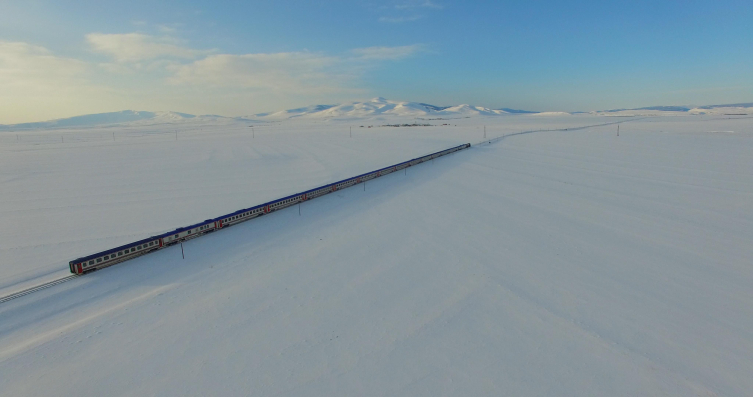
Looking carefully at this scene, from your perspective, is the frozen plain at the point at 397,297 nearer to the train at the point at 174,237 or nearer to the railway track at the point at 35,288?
the railway track at the point at 35,288

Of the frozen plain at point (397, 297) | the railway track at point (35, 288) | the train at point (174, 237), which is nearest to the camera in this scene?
the frozen plain at point (397, 297)

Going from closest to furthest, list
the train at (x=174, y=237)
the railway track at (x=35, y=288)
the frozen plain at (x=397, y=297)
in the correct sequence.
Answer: the frozen plain at (x=397, y=297), the railway track at (x=35, y=288), the train at (x=174, y=237)

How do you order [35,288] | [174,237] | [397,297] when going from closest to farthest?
[397,297] < [35,288] < [174,237]

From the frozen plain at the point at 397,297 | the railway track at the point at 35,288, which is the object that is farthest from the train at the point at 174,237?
the frozen plain at the point at 397,297

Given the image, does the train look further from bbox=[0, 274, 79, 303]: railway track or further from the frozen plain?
the frozen plain

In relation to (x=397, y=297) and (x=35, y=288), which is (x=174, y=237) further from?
(x=397, y=297)

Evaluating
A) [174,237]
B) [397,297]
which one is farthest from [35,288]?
[397,297]

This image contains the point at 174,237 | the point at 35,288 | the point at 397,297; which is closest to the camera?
the point at 397,297

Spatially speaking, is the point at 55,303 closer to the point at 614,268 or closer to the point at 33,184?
the point at 614,268

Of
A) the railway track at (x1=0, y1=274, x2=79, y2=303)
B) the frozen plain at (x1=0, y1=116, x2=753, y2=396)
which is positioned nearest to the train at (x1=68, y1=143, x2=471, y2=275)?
the railway track at (x1=0, y1=274, x2=79, y2=303)
